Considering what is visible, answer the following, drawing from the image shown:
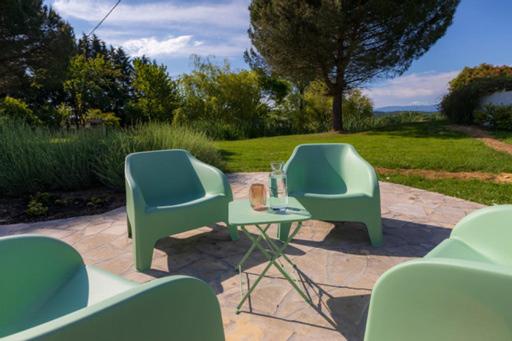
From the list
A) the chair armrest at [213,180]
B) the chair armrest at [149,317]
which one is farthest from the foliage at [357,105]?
the chair armrest at [149,317]

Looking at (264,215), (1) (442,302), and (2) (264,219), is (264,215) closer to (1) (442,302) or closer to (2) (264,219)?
(2) (264,219)

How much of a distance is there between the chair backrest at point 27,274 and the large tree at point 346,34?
10.6 metres

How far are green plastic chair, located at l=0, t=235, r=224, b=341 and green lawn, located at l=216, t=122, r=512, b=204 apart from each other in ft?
13.4

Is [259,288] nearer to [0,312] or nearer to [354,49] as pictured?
[0,312]

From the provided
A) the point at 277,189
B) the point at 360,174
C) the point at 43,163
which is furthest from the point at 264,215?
the point at 43,163

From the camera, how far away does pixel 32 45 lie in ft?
31.2

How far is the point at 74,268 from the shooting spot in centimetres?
142

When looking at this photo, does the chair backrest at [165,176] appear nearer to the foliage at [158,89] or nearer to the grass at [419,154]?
the grass at [419,154]

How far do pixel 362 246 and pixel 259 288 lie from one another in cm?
109

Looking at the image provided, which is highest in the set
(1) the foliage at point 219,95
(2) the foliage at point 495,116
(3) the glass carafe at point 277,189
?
(1) the foliage at point 219,95

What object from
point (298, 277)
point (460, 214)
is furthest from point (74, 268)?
point (460, 214)

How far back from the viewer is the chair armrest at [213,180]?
2.92 meters

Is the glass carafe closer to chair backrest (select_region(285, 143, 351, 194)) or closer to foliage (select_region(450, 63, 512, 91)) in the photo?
chair backrest (select_region(285, 143, 351, 194))

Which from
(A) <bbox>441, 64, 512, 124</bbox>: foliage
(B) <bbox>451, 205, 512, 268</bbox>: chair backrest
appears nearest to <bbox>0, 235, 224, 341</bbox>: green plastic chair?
(B) <bbox>451, 205, 512, 268</bbox>: chair backrest
